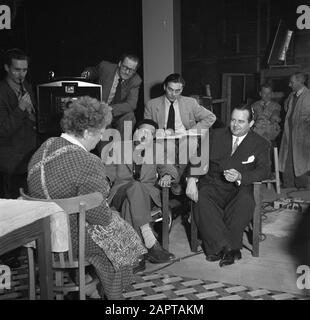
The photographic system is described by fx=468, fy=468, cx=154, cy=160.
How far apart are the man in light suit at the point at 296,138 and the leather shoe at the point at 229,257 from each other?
2527 millimetres

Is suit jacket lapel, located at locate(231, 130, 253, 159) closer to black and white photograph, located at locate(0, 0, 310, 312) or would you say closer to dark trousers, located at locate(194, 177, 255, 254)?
black and white photograph, located at locate(0, 0, 310, 312)

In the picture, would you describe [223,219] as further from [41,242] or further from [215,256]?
[41,242]

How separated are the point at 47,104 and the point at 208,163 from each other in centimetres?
142

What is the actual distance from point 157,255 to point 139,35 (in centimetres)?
350

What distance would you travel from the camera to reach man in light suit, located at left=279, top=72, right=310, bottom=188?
5.71m

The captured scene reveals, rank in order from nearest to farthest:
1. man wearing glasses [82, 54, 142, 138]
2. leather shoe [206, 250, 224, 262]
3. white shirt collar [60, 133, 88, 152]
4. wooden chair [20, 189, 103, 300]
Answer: wooden chair [20, 189, 103, 300] → white shirt collar [60, 133, 88, 152] → leather shoe [206, 250, 224, 262] → man wearing glasses [82, 54, 142, 138]

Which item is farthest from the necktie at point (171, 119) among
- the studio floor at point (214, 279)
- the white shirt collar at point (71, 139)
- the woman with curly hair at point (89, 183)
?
the white shirt collar at point (71, 139)

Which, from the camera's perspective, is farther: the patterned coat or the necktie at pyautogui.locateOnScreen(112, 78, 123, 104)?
the necktie at pyautogui.locateOnScreen(112, 78, 123, 104)

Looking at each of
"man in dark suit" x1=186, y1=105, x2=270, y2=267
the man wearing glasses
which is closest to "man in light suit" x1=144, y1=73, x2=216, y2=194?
the man wearing glasses

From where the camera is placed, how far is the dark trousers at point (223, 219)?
12.0 ft

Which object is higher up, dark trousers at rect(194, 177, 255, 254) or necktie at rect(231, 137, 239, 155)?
necktie at rect(231, 137, 239, 155)

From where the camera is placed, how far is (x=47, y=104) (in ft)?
12.5
